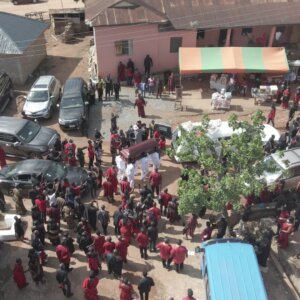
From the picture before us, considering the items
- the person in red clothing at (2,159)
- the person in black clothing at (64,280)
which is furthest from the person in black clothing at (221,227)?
the person in red clothing at (2,159)

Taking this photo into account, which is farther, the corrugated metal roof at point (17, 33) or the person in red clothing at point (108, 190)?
the corrugated metal roof at point (17, 33)

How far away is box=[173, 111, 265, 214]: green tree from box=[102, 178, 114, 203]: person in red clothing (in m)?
3.55

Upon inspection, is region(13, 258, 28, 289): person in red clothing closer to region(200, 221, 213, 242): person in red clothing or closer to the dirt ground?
the dirt ground

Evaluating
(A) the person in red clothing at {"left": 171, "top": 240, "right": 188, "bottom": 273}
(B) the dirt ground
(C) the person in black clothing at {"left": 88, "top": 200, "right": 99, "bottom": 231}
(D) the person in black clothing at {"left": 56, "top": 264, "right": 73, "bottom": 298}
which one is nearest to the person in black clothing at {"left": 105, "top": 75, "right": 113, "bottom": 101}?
(B) the dirt ground

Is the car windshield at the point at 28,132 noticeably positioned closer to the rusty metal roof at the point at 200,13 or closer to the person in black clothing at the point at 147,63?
the rusty metal roof at the point at 200,13

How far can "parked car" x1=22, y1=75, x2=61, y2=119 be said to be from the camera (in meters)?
21.2

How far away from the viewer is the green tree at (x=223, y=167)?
40.0 ft

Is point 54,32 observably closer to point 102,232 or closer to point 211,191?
point 102,232

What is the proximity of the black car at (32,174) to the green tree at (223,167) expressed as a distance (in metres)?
5.04

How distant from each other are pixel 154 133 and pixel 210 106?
5.67 metres

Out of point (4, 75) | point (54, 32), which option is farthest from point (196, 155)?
point (54, 32)

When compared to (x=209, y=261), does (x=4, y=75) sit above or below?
above

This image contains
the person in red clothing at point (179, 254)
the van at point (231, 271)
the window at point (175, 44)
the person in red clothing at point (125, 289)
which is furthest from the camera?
the window at point (175, 44)

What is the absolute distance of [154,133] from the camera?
18469 millimetres
